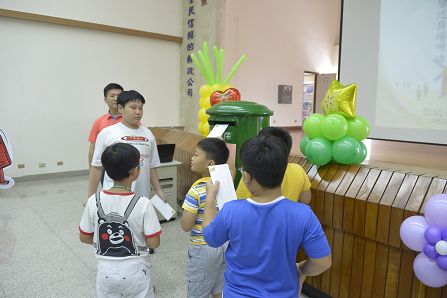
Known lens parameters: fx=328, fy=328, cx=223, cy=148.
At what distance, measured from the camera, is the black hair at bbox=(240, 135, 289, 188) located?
997 mm

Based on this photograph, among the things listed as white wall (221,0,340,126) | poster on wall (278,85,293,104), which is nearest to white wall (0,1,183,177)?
white wall (221,0,340,126)

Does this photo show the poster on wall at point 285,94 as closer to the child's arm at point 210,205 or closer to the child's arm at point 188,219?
the child's arm at point 188,219

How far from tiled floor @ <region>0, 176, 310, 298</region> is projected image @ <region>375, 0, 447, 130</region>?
9.71 ft

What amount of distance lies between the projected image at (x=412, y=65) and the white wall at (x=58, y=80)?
4.41 m

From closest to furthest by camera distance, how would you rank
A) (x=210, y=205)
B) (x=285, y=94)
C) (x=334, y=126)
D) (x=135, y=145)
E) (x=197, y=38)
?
1. (x=210, y=205)
2. (x=334, y=126)
3. (x=135, y=145)
4. (x=197, y=38)
5. (x=285, y=94)

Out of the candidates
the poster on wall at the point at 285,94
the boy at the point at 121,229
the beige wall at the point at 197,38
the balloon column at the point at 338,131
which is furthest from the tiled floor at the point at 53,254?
the poster on wall at the point at 285,94

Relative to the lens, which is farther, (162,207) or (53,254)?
(53,254)

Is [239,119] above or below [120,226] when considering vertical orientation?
above

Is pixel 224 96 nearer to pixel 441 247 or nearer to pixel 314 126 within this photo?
pixel 314 126

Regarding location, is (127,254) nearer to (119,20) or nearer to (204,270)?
(204,270)

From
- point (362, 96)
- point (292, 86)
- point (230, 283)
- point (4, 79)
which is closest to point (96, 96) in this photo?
point (4, 79)

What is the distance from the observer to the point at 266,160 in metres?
0.99

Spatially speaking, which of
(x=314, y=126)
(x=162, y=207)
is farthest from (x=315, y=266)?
(x=314, y=126)

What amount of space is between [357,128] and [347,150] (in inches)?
6.1
